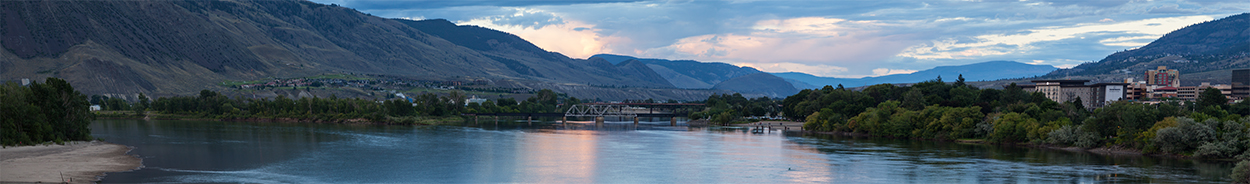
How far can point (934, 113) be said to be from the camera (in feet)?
372

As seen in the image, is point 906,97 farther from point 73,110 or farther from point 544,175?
point 73,110

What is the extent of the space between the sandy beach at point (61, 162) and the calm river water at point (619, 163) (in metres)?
1.79

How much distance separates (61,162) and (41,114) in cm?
1434

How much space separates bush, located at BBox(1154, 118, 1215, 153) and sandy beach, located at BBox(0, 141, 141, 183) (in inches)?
3039

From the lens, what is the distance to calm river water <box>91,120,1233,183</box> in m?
58.0

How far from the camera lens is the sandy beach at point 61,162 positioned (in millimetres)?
48250

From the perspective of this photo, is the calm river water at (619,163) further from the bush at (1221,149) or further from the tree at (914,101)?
the tree at (914,101)

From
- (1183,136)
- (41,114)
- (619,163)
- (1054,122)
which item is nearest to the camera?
(41,114)

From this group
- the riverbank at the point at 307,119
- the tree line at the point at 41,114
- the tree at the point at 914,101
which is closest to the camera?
the tree line at the point at 41,114

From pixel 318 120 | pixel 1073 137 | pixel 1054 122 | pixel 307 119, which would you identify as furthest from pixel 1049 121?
pixel 307 119

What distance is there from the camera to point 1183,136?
73875mm

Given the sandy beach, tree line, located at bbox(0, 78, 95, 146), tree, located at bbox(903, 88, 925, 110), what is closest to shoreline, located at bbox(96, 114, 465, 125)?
tree, located at bbox(903, 88, 925, 110)

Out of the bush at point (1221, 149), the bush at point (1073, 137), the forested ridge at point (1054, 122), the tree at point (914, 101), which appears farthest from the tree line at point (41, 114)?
the tree at point (914, 101)

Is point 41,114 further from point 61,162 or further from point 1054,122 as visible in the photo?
point 1054,122
